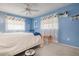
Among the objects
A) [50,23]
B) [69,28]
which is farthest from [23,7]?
[69,28]

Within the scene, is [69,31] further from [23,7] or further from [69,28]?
[23,7]

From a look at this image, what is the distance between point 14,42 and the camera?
4.91ft

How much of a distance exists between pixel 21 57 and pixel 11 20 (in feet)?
2.57

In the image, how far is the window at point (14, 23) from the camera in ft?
5.03

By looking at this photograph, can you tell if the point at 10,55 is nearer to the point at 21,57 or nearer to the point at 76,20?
the point at 21,57

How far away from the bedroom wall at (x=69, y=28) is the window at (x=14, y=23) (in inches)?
11.9

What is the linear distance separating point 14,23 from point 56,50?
1070 mm

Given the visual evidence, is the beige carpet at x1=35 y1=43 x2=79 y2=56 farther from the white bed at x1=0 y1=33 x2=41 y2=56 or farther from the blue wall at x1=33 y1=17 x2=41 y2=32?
the blue wall at x1=33 y1=17 x2=41 y2=32

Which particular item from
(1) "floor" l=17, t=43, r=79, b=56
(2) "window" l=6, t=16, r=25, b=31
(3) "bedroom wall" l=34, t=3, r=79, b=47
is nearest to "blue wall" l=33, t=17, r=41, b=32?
(3) "bedroom wall" l=34, t=3, r=79, b=47

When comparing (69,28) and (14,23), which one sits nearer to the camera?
(14,23)

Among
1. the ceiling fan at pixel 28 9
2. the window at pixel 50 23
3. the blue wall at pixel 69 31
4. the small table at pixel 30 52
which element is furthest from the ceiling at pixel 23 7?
the small table at pixel 30 52

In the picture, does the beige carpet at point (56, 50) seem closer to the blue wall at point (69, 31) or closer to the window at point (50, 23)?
the blue wall at point (69, 31)

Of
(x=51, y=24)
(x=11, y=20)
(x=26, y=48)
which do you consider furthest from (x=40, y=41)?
(x=11, y=20)

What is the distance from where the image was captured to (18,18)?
159 centimetres
